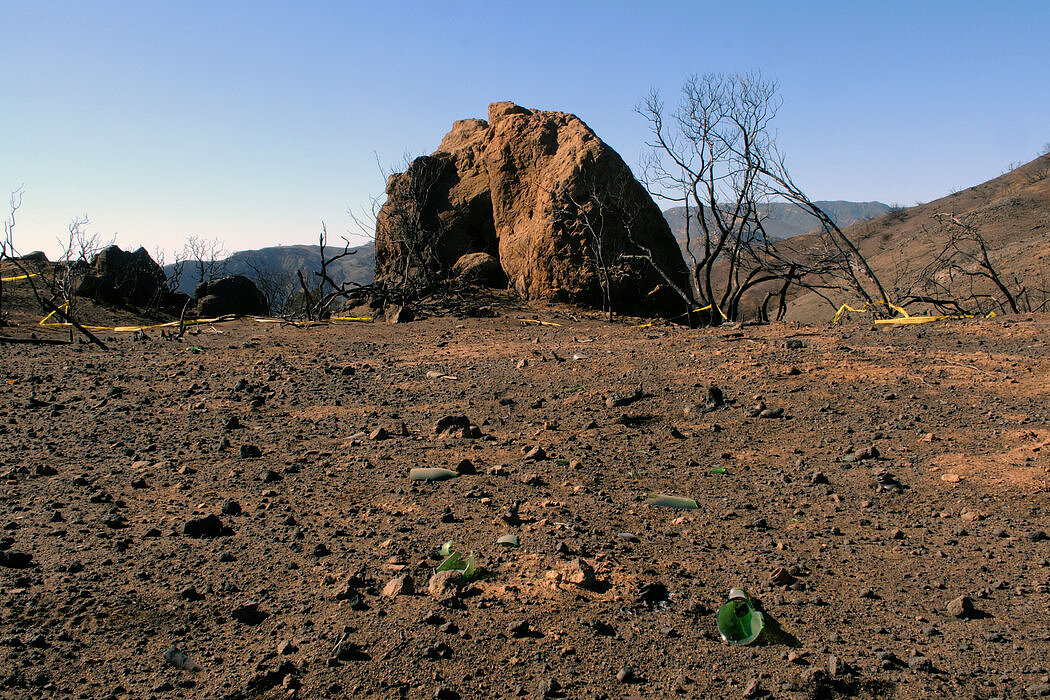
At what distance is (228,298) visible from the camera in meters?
16.2

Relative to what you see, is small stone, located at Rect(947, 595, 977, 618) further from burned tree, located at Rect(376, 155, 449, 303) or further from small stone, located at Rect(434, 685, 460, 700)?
burned tree, located at Rect(376, 155, 449, 303)

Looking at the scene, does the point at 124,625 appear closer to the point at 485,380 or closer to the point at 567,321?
the point at 485,380

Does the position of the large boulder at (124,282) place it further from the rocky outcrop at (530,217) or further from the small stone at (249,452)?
the small stone at (249,452)

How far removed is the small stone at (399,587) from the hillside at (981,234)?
325 inches

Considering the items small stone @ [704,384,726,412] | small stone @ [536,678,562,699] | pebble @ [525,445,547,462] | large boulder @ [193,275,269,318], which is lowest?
small stone @ [536,678,562,699]

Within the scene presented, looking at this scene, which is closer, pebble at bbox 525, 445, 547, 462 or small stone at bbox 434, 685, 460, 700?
small stone at bbox 434, 685, 460, 700

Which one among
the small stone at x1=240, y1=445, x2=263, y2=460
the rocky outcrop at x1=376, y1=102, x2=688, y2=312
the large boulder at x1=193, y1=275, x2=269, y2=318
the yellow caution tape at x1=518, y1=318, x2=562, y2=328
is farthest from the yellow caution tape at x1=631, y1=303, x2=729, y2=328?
the large boulder at x1=193, y1=275, x2=269, y2=318

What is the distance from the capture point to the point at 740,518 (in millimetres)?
3426

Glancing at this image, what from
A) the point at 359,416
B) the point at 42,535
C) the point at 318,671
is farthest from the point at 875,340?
the point at 42,535

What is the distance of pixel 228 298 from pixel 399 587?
1486 cm

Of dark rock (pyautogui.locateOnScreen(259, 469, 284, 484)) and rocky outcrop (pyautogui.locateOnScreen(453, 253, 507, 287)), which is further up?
rocky outcrop (pyautogui.locateOnScreen(453, 253, 507, 287))

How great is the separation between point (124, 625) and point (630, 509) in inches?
82.8

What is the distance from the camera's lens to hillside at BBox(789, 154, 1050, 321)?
2109 cm

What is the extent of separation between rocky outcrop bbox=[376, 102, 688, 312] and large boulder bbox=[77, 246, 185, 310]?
5757 millimetres
